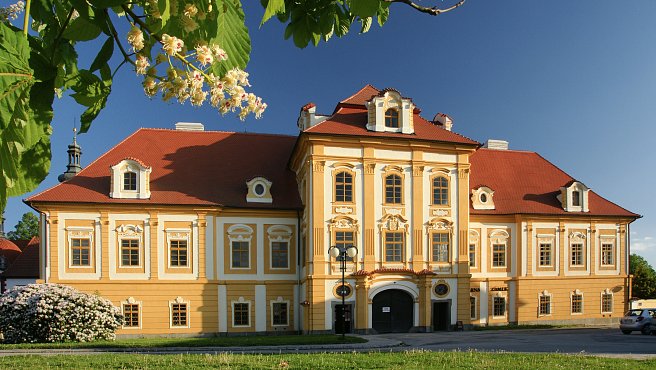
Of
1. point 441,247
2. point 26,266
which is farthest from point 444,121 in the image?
point 26,266

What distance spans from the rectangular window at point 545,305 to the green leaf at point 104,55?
34.9 meters

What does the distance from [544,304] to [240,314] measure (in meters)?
17.8

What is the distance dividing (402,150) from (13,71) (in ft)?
92.1

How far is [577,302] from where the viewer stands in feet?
114

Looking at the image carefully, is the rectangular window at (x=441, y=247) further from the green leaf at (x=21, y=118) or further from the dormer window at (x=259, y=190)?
the green leaf at (x=21, y=118)

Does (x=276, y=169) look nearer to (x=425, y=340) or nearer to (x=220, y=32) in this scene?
(x=425, y=340)

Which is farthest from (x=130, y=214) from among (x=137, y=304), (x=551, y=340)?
(x=551, y=340)

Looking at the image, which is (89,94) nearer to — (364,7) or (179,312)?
(364,7)

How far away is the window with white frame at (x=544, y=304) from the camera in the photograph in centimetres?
3378

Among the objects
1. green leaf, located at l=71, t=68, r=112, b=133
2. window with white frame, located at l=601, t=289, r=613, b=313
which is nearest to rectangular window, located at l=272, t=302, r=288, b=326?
window with white frame, located at l=601, t=289, r=613, b=313

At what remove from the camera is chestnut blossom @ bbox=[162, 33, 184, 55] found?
233 centimetres

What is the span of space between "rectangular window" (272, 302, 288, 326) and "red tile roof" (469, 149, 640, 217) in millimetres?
12035

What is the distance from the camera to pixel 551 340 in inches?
949

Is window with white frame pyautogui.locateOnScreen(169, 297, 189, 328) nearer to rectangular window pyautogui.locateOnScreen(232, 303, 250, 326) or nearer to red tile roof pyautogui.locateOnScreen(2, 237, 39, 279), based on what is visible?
rectangular window pyautogui.locateOnScreen(232, 303, 250, 326)
